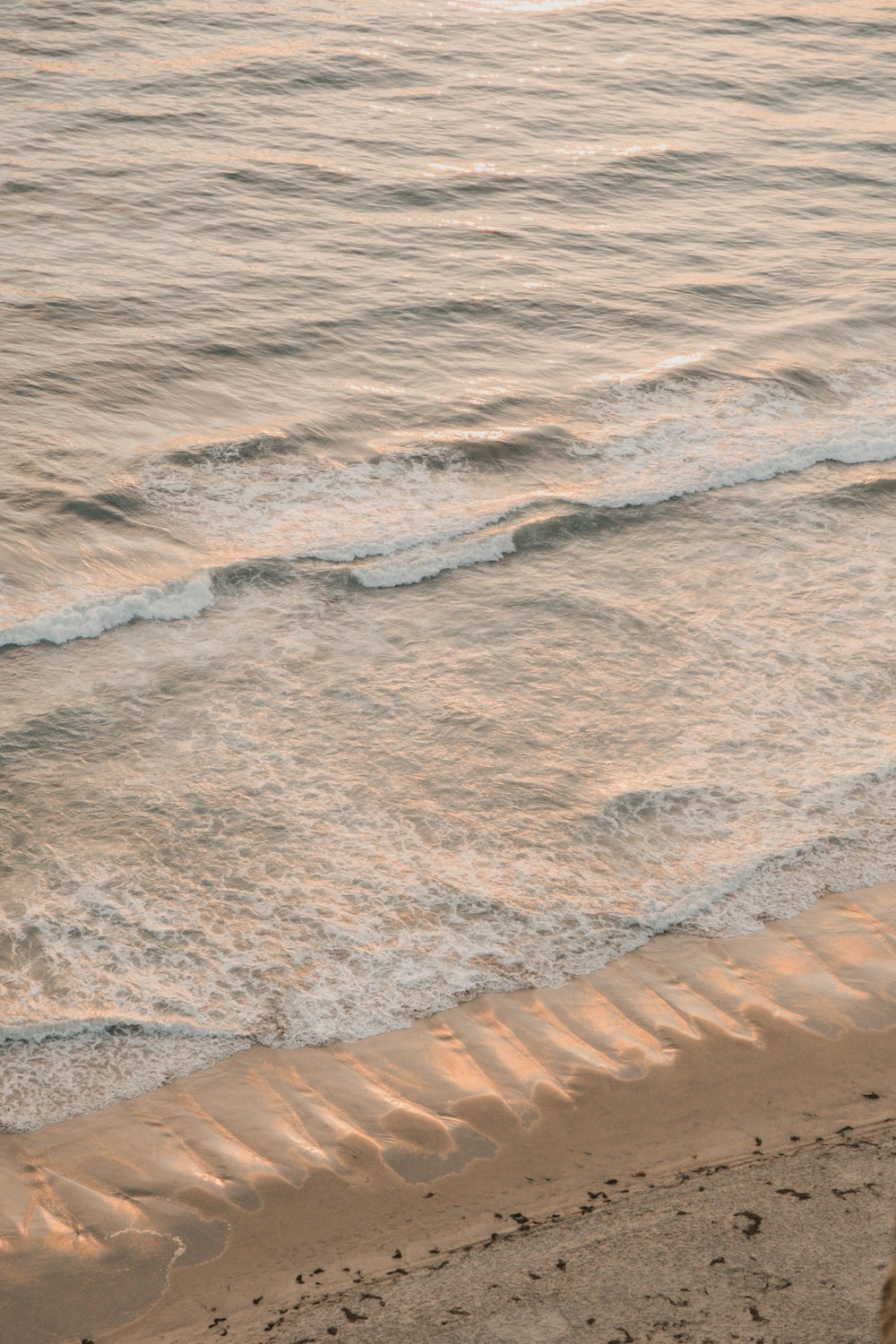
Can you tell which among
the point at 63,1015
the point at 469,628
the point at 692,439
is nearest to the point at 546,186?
the point at 692,439

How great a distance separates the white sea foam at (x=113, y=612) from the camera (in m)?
8.38

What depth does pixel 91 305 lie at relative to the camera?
12891mm

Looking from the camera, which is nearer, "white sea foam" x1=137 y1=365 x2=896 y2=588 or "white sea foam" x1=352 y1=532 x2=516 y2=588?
"white sea foam" x1=352 y1=532 x2=516 y2=588

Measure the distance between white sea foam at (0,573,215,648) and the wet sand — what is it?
3.81 meters

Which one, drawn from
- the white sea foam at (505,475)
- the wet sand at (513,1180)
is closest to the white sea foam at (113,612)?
the white sea foam at (505,475)

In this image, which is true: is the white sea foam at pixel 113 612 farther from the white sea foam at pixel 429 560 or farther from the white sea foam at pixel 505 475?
the white sea foam at pixel 429 560

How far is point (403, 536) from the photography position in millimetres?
9805

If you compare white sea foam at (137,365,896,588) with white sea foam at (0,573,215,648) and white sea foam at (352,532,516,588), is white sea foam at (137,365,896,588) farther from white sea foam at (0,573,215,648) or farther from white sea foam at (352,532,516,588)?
white sea foam at (0,573,215,648)

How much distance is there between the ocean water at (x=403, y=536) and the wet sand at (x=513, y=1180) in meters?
0.29

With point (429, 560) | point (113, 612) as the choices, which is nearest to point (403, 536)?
point (429, 560)

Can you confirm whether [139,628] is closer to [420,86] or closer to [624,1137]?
[624,1137]

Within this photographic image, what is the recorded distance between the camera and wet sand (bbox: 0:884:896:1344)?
4.38 metres

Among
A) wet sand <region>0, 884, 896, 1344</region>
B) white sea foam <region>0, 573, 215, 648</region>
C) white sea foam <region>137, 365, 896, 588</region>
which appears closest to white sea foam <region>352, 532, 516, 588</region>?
Result: white sea foam <region>137, 365, 896, 588</region>

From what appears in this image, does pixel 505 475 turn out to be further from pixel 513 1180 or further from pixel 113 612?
pixel 513 1180
